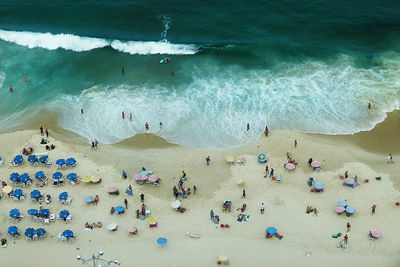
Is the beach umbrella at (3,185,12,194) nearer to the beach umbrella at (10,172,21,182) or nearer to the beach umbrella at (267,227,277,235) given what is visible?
the beach umbrella at (10,172,21,182)

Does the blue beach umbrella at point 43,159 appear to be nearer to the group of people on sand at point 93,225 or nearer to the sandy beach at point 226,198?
the sandy beach at point 226,198

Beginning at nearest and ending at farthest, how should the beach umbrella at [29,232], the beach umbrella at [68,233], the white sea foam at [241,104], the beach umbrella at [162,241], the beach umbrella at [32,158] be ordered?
the beach umbrella at [162,241] < the beach umbrella at [68,233] < the beach umbrella at [29,232] < the beach umbrella at [32,158] < the white sea foam at [241,104]

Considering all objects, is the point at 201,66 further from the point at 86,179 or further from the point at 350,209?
the point at 350,209

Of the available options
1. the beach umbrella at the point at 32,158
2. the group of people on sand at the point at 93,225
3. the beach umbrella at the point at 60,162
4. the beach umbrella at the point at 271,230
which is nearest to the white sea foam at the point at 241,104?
the beach umbrella at the point at 60,162

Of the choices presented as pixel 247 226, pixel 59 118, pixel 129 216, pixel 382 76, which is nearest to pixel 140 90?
pixel 59 118

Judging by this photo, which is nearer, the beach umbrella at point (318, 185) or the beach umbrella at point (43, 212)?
the beach umbrella at point (43, 212)

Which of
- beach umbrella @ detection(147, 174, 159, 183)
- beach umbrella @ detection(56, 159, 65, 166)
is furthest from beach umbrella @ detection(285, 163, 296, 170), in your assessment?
beach umbrella @ detection(56, 159, 65, 166)

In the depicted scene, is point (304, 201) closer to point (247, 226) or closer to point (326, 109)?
point (247, 226)
